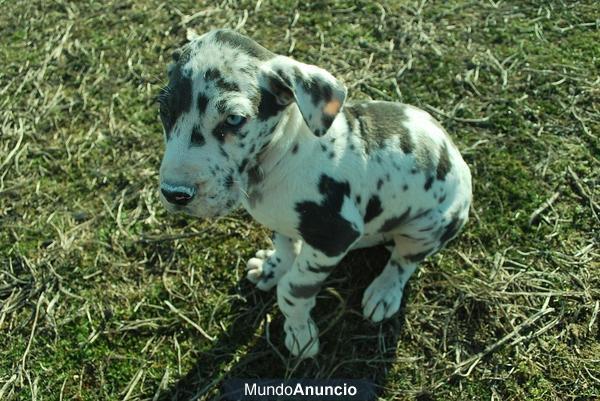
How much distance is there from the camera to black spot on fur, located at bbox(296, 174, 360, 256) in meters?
4.23

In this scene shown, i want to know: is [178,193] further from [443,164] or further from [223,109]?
[443,164]

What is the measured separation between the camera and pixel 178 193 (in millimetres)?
3635

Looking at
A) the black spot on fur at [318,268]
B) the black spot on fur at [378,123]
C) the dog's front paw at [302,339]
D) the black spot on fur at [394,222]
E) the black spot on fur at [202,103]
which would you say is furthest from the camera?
the dog's front paw at [302,339]

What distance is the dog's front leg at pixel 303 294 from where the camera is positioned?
4504mm

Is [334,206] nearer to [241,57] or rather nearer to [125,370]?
[241,57]

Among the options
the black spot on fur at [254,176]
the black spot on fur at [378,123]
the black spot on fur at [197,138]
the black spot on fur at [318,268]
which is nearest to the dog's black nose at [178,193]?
the black spot on fur at [197,138]

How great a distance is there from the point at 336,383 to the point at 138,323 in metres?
1.80

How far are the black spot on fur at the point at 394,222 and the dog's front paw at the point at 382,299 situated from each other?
742mm

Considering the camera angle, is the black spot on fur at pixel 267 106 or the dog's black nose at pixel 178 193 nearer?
the dog's black nose at pixel 178 193

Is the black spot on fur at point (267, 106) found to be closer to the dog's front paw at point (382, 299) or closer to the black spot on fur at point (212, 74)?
the black spot on fur at point (212, 74)

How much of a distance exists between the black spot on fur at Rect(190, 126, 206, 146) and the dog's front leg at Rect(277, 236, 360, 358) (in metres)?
1.20

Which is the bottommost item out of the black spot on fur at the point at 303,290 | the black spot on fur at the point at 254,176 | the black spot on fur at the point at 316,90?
the black spot on fur at the point at 303,290

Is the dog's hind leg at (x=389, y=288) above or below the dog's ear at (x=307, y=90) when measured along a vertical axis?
below

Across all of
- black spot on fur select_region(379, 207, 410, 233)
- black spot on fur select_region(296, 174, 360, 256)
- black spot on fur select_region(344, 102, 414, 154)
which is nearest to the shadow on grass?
black spot on fur select_region(379, 207, 410, 233)
